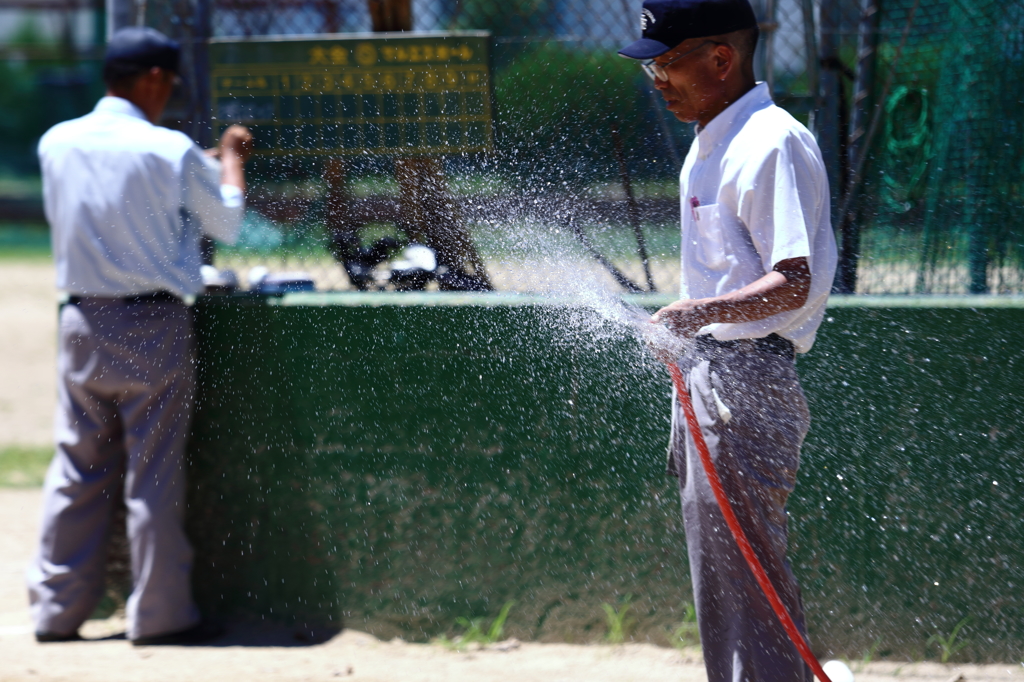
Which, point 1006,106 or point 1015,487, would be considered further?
point 1006,106

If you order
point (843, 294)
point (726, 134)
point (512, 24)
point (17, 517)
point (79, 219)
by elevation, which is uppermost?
point (512, 24)

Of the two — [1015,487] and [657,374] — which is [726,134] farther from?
[1015,487]

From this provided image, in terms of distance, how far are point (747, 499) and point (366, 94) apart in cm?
223

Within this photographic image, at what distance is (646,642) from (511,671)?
1.69ft

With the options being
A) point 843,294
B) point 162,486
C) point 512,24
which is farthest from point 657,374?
point 162,486

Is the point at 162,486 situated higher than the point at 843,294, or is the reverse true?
the point at 843,294

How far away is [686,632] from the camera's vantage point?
370 centimetres

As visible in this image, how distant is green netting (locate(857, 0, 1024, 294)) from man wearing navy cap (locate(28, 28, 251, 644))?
2.45 meters

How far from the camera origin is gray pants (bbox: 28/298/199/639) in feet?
12.1

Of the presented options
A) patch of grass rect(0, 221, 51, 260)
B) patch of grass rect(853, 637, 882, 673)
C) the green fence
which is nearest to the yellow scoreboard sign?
the green fence

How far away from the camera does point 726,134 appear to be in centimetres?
258

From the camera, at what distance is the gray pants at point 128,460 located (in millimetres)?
3697

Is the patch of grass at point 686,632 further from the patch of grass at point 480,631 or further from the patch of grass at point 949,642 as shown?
the patch of grass at point 949,642

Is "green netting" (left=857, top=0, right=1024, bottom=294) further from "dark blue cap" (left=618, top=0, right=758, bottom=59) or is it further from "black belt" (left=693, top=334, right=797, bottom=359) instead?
"dark blue cap" (left=618, top=0, right=758, bottom=59)
